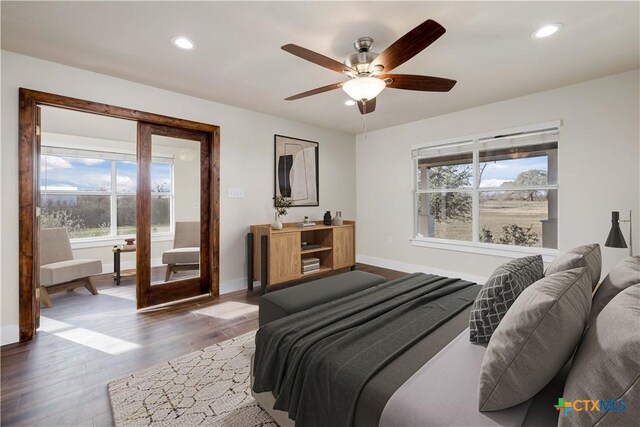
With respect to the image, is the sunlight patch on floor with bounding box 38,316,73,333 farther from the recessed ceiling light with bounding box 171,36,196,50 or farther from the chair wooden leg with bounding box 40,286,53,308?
the recessed ceiling light with bounding box 171,36,196,50

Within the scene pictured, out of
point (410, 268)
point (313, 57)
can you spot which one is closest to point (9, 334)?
point (313, 57)

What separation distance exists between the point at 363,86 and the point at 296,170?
8.78 ft

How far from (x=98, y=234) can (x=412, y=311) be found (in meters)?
5.75

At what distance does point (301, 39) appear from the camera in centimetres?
232

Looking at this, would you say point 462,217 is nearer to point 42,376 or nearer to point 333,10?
point 333,10

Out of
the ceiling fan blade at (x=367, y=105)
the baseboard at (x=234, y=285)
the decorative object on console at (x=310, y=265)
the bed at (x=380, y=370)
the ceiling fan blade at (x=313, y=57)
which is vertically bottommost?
the baseboard at (x=234, y=285)

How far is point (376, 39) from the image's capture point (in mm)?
2314

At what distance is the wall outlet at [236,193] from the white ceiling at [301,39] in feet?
4.13

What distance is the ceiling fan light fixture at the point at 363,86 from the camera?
218cm

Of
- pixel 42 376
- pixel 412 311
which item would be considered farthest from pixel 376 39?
pixel 42 376

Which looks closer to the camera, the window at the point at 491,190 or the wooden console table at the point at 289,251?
the window at the point at 491,190

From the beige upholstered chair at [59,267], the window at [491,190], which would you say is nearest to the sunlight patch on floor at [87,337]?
the beige upholstered chair at [59,267]

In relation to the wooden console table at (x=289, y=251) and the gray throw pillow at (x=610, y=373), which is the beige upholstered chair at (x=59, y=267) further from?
the gray throw pillow at (x=610, y=373)

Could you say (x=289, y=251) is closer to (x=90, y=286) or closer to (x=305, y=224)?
(x=305, y=224)
